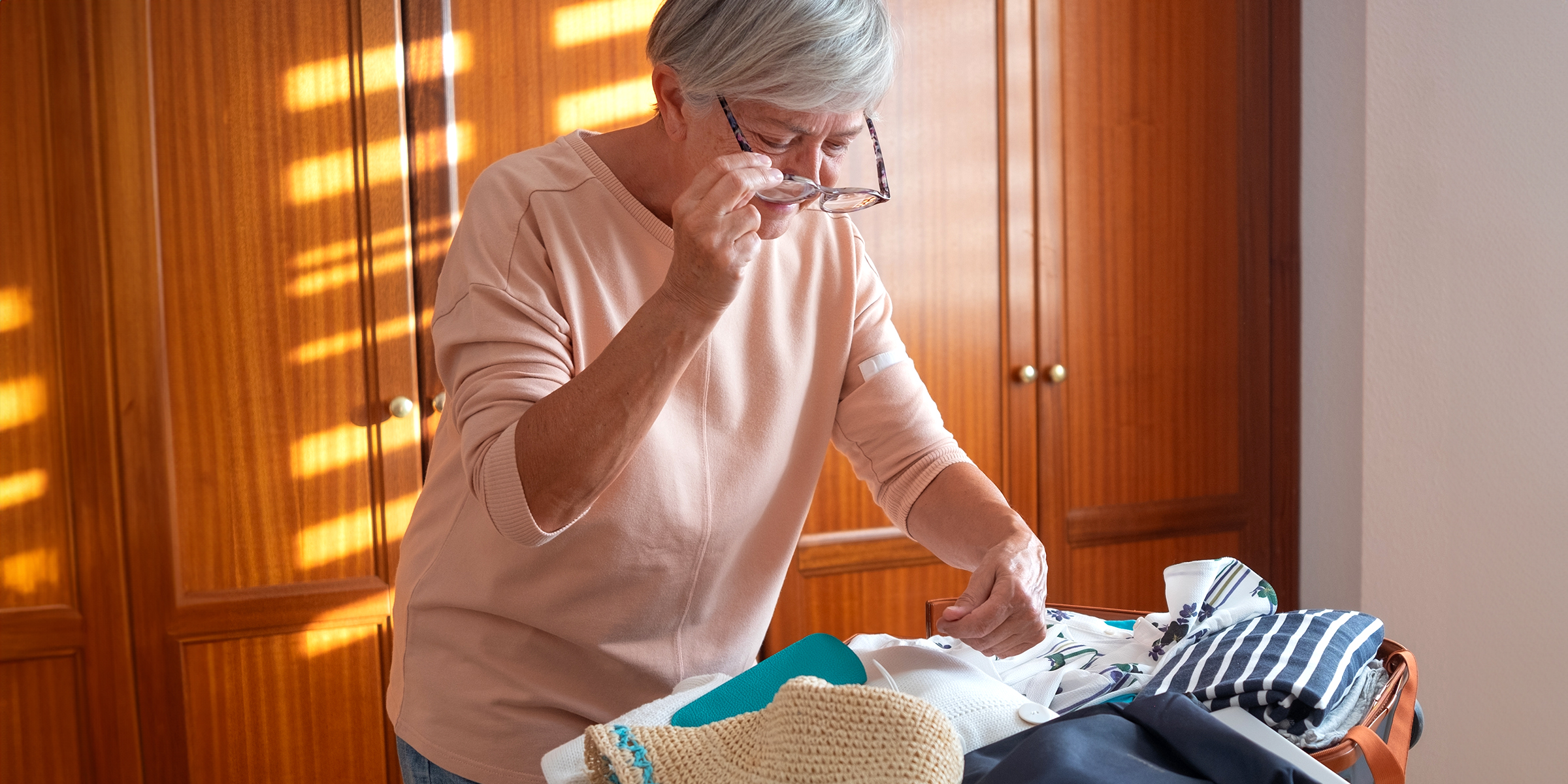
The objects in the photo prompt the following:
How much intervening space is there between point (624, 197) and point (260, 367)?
1.17 m

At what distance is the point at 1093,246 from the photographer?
228 cm

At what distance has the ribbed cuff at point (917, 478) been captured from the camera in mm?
1076

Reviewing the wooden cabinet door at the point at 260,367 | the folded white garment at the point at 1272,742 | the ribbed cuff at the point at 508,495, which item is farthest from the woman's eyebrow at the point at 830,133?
the wooden cabinet door at the point at 260,367

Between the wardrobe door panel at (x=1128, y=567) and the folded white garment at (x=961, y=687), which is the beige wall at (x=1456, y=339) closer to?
the wardrobe door panel at (x=1128, y=567)

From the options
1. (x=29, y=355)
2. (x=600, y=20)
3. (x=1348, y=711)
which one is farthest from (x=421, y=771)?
(x=600, y=20)

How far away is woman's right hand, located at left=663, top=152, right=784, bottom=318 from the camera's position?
→ 2.60 feet

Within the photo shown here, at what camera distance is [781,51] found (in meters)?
0.87

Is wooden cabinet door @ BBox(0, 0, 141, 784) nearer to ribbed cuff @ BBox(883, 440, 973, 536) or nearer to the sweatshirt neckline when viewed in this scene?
the sweatshirt neckline

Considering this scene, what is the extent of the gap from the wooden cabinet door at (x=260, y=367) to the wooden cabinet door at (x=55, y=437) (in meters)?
0.04

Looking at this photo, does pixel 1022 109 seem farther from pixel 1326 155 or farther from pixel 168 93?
pixel 168 93

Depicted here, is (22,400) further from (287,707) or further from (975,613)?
(975,613)

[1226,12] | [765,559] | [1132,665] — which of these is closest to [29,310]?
[765,559]

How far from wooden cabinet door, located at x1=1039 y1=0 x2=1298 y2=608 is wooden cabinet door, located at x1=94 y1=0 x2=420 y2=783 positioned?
133cm

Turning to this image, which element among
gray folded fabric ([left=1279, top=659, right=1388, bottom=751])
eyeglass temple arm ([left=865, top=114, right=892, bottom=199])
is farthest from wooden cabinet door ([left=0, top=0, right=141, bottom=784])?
gray folded fabric ([left=1279, top=659, right=1388, bottom=751])
